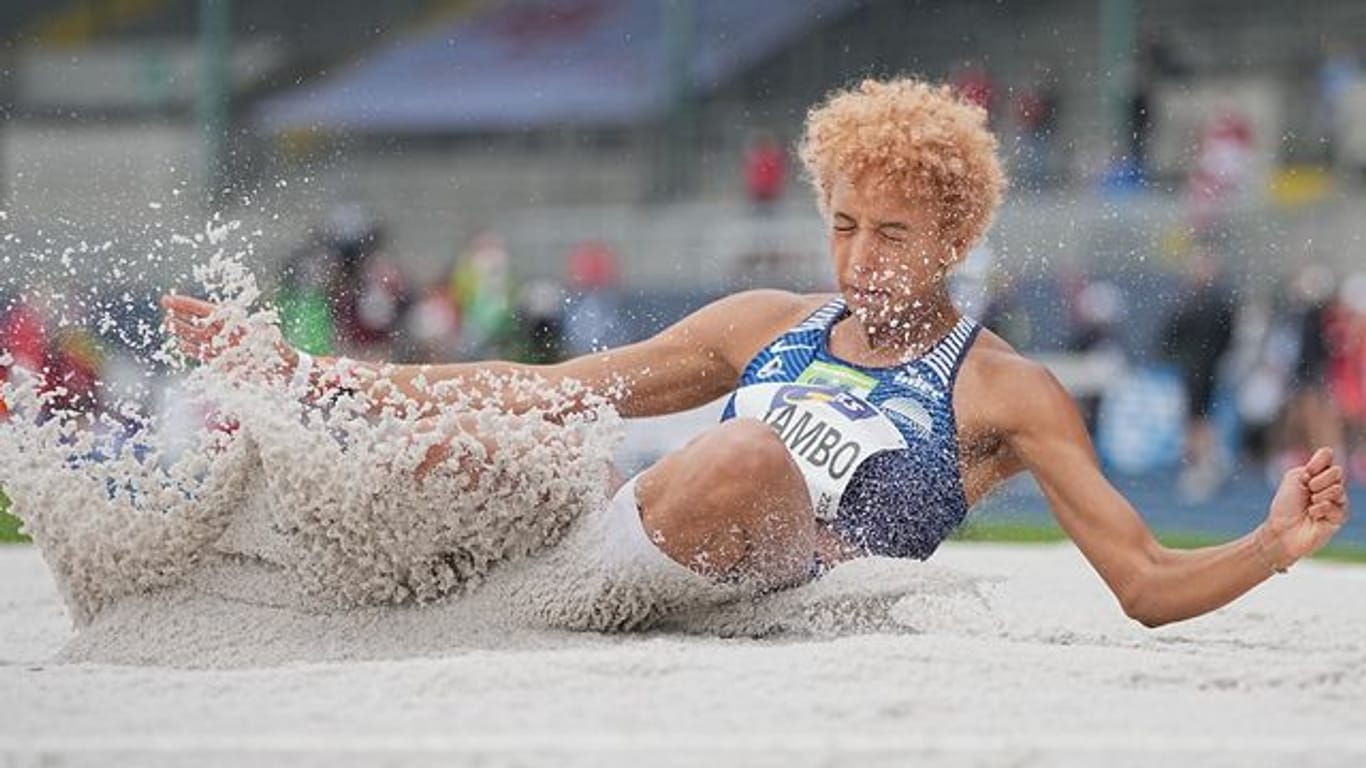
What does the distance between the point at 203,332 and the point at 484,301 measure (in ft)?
41.3

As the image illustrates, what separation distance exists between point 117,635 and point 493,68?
1927cm

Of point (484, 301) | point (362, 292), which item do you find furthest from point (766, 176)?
point (362, 292)

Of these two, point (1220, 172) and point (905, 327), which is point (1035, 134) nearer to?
point (1220, 172)

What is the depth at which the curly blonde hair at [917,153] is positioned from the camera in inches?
194

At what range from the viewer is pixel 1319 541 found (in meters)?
4.38

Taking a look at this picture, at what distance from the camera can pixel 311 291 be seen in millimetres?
15805

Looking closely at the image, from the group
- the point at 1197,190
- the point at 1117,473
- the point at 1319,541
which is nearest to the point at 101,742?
the point at 1319,541

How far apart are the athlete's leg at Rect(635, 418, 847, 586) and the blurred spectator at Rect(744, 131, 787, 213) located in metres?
13.8

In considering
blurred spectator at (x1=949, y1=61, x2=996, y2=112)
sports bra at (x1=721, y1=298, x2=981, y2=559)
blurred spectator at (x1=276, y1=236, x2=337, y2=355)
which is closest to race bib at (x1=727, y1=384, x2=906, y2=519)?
sports bra at (x1=721, y1=298, x2=981, y2=559)

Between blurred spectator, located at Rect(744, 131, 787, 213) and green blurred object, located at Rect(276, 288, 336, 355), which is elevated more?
blurred spectator, located at Rect(744, 131, 787, 213)

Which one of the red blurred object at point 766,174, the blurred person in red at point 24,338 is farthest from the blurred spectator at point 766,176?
the blurred person in red at point 24,338

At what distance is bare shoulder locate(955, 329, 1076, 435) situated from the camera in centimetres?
473

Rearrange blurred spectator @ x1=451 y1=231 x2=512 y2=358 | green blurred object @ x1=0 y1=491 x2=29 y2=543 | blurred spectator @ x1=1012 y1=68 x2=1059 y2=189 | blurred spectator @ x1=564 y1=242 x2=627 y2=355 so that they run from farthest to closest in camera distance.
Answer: blurred spectator @ x1=1012 y1=68 x2=1059 y2=189 < blurred spectator @ x1=451 y1=231 x2=512 y2=358 < blurred spectator @ x1=564 y1=242 x2=627 y2=355 < green blurred object @ x1=0 y1=491 x2=29 y2=543

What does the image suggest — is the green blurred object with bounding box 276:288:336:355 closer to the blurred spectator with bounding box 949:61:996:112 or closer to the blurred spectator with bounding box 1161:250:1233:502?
the blurred spectator with bounding box 949:61:996:112
